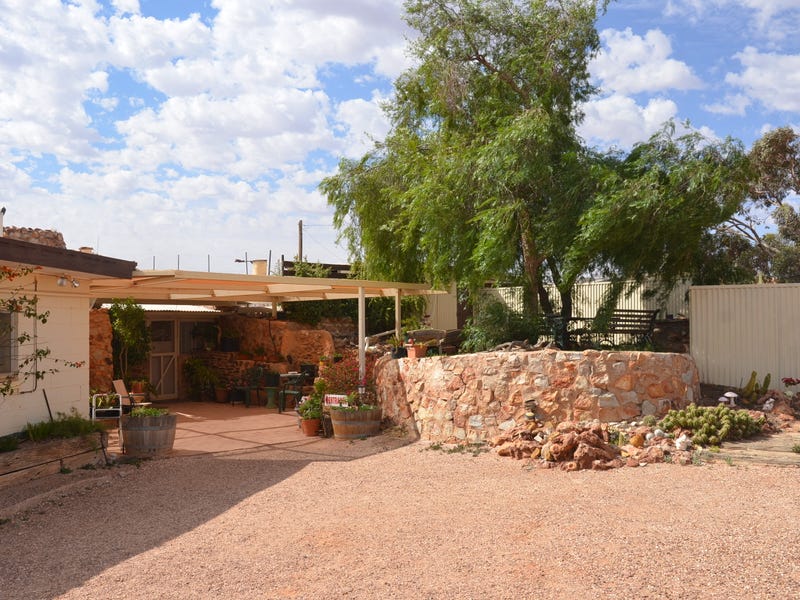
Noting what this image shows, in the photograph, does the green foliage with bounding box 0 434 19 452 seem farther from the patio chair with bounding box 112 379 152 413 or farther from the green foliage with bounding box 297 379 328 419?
the green foliage with bounding box 297 379 328 419

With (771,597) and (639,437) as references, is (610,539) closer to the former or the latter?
(771,597)

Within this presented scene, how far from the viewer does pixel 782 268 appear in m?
18.9

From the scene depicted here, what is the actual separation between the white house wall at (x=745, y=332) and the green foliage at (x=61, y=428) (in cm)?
979

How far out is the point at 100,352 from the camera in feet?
49.2

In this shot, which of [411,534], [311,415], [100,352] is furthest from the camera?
[100,352]

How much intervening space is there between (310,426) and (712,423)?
632cm

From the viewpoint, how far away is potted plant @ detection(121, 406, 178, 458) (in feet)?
32.1

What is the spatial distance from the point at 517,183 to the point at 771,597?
27.5 ft

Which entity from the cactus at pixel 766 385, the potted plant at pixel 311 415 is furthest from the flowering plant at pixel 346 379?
the cactus at pixel 766 385

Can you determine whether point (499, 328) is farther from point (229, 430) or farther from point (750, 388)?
point (229, 430)

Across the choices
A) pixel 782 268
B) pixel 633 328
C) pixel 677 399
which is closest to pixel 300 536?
pixel 677 399

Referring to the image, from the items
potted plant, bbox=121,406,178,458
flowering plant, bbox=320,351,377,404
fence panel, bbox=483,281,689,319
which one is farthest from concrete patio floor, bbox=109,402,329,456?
fence panel, bbox=483,281,689,319

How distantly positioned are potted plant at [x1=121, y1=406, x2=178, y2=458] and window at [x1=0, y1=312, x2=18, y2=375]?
181 cm

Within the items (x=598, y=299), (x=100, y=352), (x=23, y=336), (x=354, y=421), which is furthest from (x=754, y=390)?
(x=100, y=352)
